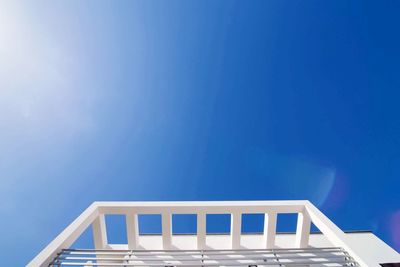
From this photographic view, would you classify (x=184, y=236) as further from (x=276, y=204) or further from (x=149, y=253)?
(x=276, y=204)

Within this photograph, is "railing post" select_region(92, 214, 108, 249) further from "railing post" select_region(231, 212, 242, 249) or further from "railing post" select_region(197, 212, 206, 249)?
"railing post" select_region(231, 212, 242, 249)

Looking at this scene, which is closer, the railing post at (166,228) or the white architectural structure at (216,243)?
the white architectural structure at (216,243)

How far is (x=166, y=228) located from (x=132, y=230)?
55 cm

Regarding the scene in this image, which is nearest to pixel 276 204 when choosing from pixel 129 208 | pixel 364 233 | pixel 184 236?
pixel 184 236

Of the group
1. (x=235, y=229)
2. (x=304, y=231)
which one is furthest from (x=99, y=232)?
(x=304, y=231)

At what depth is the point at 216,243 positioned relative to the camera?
11.6 feet

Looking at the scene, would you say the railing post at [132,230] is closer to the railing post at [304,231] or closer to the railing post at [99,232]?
the railing post at [99,232]

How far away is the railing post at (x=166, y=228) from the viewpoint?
3.20m

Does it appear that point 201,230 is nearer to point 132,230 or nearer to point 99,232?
point 132,230

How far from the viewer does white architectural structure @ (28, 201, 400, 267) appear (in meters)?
2.39

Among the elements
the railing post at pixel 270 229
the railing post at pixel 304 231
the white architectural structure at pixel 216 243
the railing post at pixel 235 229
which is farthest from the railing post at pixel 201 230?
the railing post at pixel 304 231

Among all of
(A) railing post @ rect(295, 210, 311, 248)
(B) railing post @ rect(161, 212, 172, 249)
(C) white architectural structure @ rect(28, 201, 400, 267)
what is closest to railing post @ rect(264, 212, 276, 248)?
(C) white architectural structure @ rect(28, 201, 400, 267)

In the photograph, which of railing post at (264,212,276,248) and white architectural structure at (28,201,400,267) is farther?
railing post at (264,212,276,248)

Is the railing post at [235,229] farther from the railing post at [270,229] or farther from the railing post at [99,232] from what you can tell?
the railing post at [99,232]
